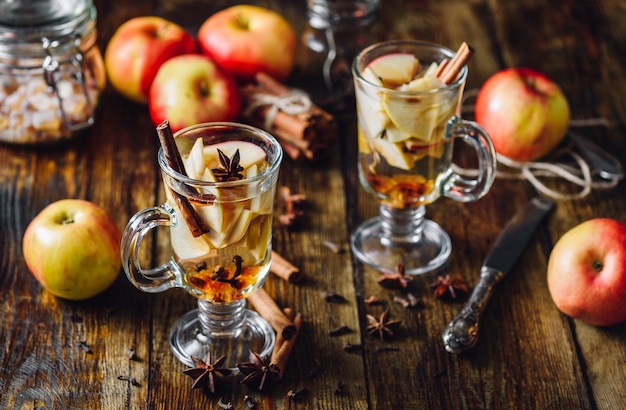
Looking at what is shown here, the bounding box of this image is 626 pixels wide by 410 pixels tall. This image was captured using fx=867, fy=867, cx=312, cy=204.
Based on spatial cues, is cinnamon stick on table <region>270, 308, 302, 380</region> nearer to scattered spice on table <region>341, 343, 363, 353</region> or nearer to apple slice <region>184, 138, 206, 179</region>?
scattered spice on table <region>341, 343, 363, 353</region>

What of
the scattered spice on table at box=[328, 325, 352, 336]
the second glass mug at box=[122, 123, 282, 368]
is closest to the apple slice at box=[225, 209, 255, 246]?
the second glass mug at box=[122, 123, 282, 368]

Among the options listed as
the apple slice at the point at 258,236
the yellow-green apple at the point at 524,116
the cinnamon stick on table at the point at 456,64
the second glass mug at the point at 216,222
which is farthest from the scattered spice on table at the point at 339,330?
the yellow-green apple at the point at 524,116

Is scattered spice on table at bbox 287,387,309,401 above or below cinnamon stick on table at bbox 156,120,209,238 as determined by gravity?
below

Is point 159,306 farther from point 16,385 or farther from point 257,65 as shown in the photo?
point 257,65

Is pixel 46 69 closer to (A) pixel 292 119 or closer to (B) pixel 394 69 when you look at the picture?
(A) pixel 292 119

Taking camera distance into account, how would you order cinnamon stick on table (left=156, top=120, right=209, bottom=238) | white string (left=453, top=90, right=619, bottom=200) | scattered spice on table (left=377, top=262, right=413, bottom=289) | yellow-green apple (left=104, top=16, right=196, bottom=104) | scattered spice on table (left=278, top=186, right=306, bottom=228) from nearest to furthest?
cinnamon stick on table (left=156, top=120, right=209, bottom=238) < scattered spice on table (left=377, top=262, right=413, bottom=289) < scattered spice on table (left=278, top=186, right=306, bottom=228) < white string (left=453, top=90, right=619, bottom=200) < yellow-green apple (left=104, top=16, right=196, bottom=104)

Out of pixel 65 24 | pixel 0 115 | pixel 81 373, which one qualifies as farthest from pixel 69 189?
pixel 81 373

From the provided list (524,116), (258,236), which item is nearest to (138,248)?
(258,236)

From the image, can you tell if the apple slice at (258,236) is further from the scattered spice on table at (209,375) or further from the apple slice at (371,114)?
the apple slice at (371,114)
